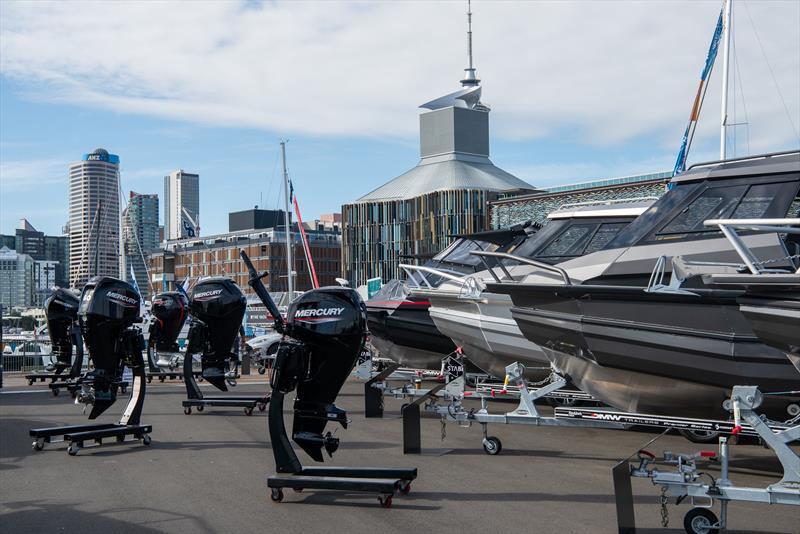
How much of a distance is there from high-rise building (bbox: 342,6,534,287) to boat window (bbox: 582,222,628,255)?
75.0 meters

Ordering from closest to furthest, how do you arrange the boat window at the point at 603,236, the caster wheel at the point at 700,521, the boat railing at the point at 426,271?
the caster wheel at the point at 700,521 → the boat railing at the point at 426,271 → the boat window at the point at 603,236

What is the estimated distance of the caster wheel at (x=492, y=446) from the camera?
10.8m

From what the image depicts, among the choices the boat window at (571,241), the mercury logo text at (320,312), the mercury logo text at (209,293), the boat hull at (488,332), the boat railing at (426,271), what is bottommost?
the boat hull at (488,332)

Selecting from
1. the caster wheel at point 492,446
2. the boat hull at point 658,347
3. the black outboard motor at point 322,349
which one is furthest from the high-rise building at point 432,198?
the black outboard motor at point 322,349

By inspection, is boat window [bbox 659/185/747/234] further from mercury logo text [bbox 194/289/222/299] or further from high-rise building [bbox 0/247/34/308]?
high-rise building [bbox 0/247/34/308]

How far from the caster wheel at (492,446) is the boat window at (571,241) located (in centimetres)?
363

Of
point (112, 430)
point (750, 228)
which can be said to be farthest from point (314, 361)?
point (112, 430)

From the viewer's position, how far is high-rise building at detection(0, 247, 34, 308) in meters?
152

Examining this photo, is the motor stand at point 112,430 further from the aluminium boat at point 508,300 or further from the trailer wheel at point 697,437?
the trailer wheel at point 697,437

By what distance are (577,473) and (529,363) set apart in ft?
12.5

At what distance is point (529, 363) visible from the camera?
43.5 ft

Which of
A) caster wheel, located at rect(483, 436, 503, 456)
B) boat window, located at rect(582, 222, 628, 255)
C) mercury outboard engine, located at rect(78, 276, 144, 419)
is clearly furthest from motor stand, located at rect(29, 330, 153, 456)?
boat window, located at rect(582, 222, 628, 255)

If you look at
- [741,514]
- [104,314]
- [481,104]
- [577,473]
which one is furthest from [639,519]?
[481,104]

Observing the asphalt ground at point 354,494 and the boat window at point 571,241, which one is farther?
the boat window at point 571,241
